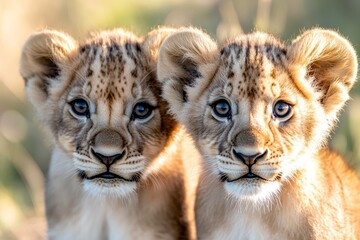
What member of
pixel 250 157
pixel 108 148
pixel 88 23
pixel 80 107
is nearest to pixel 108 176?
pixel 108 148

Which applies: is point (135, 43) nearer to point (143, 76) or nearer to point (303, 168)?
point (143, 76)

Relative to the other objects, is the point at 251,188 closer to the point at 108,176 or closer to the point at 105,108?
the point at 108,176

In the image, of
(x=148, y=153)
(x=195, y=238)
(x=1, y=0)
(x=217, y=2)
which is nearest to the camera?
(x=148, y=153)

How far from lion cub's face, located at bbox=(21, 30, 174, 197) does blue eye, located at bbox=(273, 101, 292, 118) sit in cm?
85

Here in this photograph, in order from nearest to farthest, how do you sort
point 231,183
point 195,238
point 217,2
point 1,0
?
point 231,183, point 195,238, point 1,0, point 217,2

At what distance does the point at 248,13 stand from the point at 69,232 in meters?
7.02

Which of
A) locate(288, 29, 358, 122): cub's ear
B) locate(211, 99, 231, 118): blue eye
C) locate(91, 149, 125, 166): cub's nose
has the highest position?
locate(288, 29, 358, 122): cub's ear

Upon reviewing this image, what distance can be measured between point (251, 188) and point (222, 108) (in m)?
0.53

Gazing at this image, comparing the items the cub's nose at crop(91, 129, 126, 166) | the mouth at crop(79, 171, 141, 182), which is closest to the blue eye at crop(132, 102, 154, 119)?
the cub's nose at crop(91, 129, 126, 166)

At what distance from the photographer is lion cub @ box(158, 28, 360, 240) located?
578cm

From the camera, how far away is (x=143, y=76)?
630 cm

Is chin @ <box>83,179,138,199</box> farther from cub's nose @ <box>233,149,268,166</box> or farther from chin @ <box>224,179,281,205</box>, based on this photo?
cub's nose @ <box>233,149,268,166</box>

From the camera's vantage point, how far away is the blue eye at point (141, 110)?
623 cm

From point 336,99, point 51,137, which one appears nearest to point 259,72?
point 336,99
